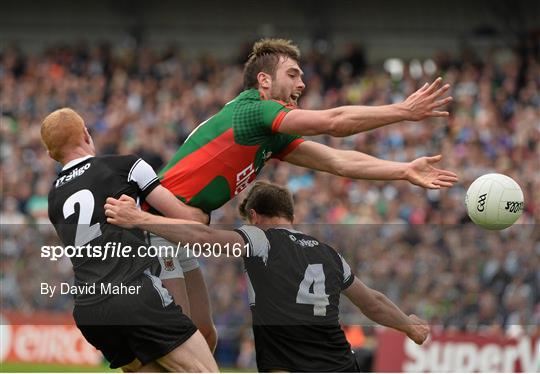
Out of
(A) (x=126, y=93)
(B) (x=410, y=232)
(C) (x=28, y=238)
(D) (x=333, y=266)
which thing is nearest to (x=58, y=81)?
(A) (x=126, y=93)

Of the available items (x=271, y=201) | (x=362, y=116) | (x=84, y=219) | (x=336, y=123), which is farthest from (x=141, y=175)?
(x=362, y=116)

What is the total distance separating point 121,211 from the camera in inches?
254

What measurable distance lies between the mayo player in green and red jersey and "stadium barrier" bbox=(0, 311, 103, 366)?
9.78m

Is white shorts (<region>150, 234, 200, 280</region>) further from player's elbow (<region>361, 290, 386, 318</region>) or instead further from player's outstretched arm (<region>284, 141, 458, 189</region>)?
player's elbow (<region>361, 290, 386, 318</region>)

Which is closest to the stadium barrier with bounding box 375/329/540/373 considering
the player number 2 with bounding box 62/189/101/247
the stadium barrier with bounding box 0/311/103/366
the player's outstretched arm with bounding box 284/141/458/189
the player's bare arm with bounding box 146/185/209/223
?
the stadium barrier with bounding box 0/311/103/366

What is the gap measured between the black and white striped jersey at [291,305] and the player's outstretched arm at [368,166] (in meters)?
0.61

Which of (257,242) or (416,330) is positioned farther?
(416,330)

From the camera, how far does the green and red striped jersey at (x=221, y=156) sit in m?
7.15

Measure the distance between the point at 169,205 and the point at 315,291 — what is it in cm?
119

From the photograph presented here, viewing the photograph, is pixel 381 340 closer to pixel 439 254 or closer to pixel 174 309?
pixel 439 254

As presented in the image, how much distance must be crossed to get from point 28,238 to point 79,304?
10.4 meters

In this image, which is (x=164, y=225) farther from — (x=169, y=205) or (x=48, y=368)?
(x=48, y=368)

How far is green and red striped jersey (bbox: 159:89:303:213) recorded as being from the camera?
23.5 feet

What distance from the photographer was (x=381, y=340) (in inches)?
592
